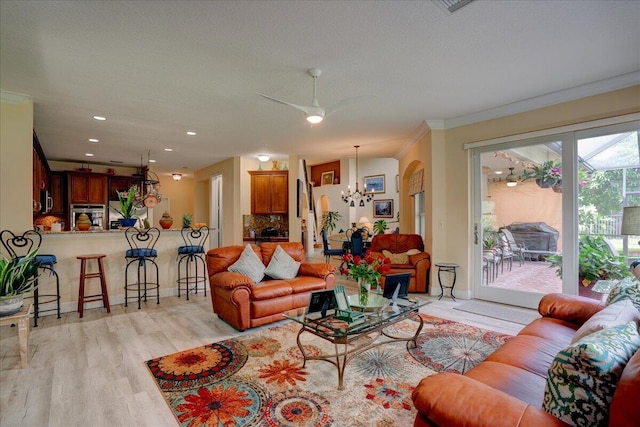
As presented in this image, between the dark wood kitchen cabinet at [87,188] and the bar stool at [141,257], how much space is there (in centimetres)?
422

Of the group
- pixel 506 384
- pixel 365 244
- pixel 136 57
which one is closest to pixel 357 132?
pixel 365 244

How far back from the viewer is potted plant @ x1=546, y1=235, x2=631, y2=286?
3545 millimetres

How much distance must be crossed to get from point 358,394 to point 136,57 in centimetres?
341

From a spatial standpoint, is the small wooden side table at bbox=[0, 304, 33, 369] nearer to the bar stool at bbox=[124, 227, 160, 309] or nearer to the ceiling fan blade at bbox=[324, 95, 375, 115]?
the bar stool at bbox=[124, 227, 160, 309]

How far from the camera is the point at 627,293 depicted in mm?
2031

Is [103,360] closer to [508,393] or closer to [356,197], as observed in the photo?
[508,393]

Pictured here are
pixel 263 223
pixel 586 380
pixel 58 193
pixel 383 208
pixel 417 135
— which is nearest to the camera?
pixel 586 380

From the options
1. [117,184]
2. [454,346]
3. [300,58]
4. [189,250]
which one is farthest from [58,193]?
[454,346]

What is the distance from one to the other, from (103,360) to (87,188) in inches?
262

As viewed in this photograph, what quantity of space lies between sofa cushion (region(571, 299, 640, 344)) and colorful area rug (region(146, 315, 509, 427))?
3.56 feet

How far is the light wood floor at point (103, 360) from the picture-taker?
6.66ft

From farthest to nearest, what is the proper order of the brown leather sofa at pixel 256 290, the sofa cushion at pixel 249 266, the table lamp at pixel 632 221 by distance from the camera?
the sofa cushion at pixel 249 266
the brown leather sofa at pixel 256 290
the table lamp at pixel 632 221

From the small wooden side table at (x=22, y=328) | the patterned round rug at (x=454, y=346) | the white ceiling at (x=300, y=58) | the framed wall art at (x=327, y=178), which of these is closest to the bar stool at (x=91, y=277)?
the small wooden side table at (x=22, y=328)

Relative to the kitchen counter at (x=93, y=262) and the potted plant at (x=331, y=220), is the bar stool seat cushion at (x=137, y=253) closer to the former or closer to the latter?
the kitchen counter at (x=93, y=262)
